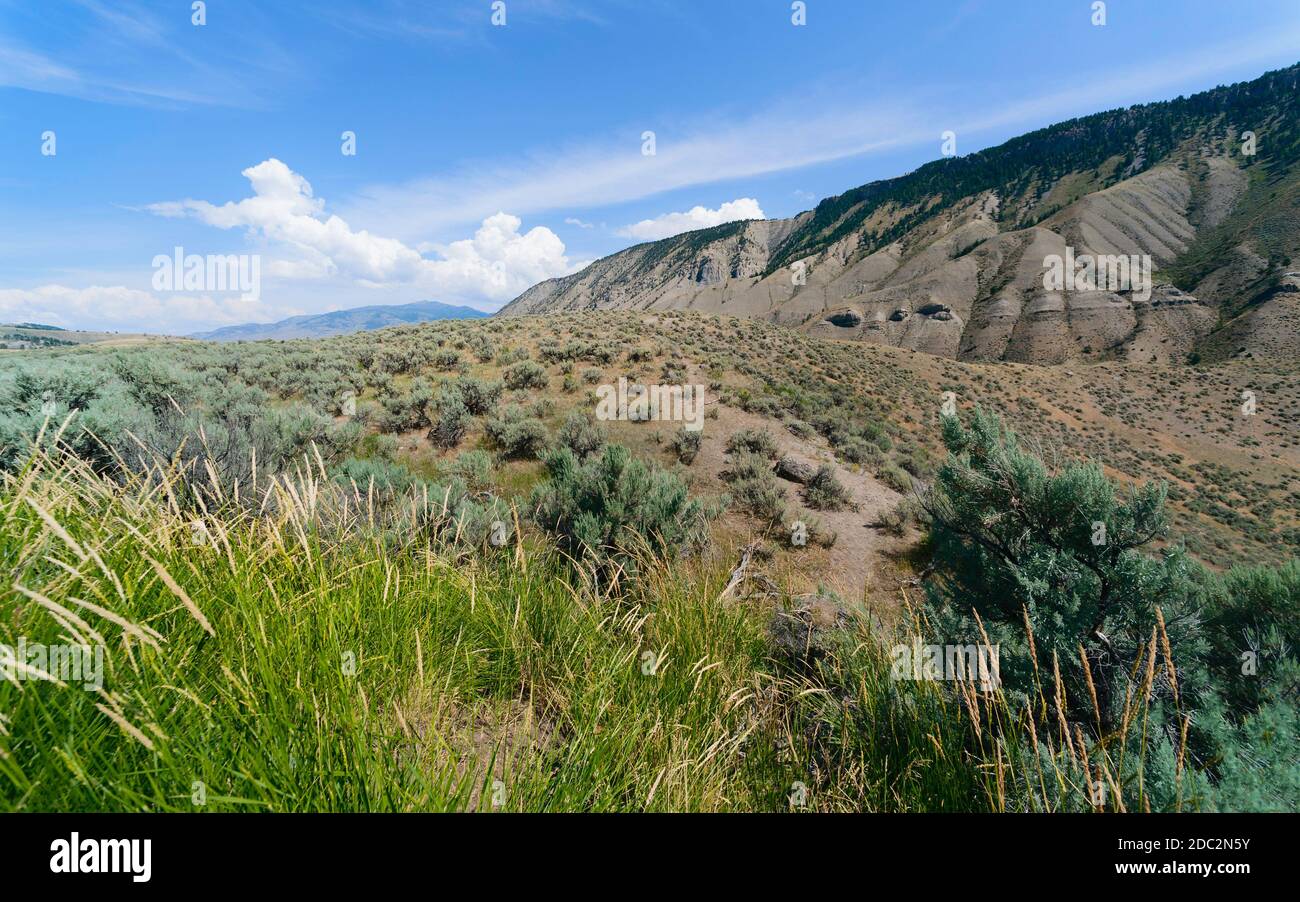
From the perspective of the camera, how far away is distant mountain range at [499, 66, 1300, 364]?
53531 mm

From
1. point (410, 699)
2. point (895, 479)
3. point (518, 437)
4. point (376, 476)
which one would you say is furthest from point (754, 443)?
point (410, 699)

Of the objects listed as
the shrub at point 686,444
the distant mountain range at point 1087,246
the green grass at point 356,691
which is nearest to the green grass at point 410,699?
the green grass at point 356,691

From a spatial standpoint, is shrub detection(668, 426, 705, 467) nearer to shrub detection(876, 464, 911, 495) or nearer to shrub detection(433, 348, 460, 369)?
shrub detection(876, 464, 911, 495)

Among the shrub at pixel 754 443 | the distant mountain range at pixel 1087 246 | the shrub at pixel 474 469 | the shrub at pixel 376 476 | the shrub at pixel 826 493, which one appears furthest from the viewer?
the distant mountain range at pixel 1087 246

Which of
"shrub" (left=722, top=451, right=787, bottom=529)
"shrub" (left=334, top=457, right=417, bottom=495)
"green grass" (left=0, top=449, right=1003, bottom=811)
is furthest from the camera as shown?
"shrub" (left=722, top=451, right=787, bottom=529)

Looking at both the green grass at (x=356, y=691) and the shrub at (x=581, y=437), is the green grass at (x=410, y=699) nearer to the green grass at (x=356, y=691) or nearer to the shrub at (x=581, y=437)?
the green grass at (x=356, y=691)

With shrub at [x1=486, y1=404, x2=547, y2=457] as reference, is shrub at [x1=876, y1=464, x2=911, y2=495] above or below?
below

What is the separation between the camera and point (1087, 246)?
226 ft

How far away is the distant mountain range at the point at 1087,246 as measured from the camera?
5353 cm

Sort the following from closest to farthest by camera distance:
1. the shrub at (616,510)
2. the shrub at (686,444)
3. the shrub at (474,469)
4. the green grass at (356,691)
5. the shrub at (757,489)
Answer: the green grass at (356,691) < the shrub at (616,510) < the shrub at (474,469) < the shrub at (757,489) < the shrub at (686,444)

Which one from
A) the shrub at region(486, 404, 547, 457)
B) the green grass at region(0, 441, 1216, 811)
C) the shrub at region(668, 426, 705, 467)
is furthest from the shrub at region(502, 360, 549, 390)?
the green grass at region(0, 441, 1216, 811)
